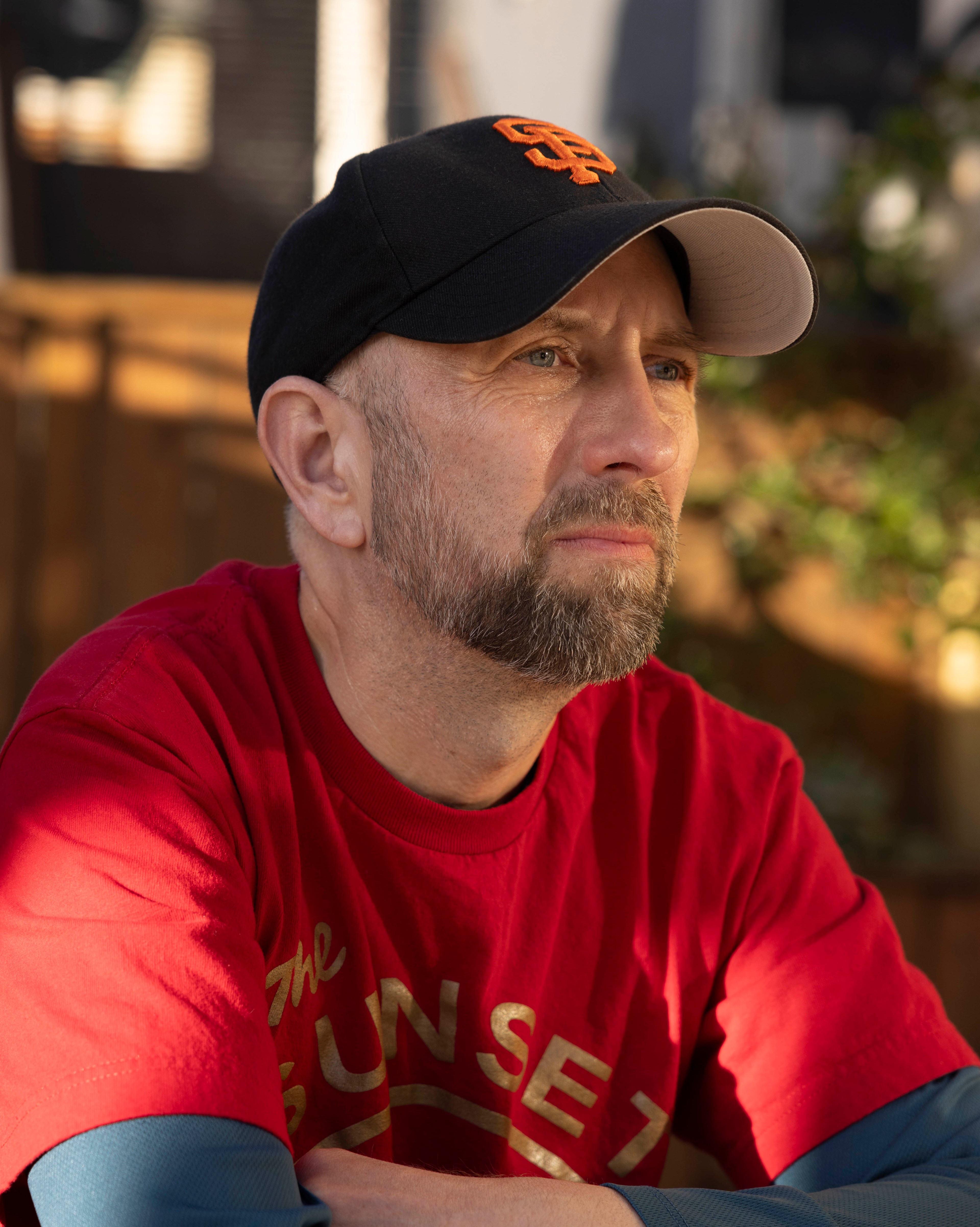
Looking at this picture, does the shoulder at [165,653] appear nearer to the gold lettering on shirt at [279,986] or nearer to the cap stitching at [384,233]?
the gold lettering on shirt at [279,986]

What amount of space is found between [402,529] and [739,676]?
2.45 meters

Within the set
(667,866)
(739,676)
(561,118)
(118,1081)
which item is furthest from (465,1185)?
(561,118)

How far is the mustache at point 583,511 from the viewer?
3.97 ft

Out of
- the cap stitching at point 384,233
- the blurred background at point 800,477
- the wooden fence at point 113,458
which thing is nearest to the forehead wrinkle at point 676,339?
the cap stitching at point 384,233

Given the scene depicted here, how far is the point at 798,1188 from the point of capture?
3.90ft

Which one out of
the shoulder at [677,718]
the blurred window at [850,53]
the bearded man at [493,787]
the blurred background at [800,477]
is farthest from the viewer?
the blurred window at [850,53]

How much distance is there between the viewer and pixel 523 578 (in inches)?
48.0

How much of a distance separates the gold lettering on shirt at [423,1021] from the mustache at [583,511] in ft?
1.52

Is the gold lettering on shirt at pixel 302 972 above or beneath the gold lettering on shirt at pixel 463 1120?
above

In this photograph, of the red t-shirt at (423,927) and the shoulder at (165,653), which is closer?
the red t-shirt at (423,927)

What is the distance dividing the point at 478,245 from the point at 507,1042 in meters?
0.82

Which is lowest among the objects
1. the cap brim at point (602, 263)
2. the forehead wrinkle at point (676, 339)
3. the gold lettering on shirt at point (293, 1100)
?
the gold lettering on shirt at point (293, 1100)

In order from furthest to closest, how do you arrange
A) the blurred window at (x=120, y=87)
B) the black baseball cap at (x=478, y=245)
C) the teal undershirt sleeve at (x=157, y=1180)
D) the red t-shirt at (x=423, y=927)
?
the blurred window at (x=120, y=87) < the black baseball cap at (x=478, y=245) < the red t-shirt at (x=423, y=927) < the teal undershirt sleeve at (x=157, y=1180)

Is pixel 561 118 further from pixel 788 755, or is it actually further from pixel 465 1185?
pixel 465 1185
